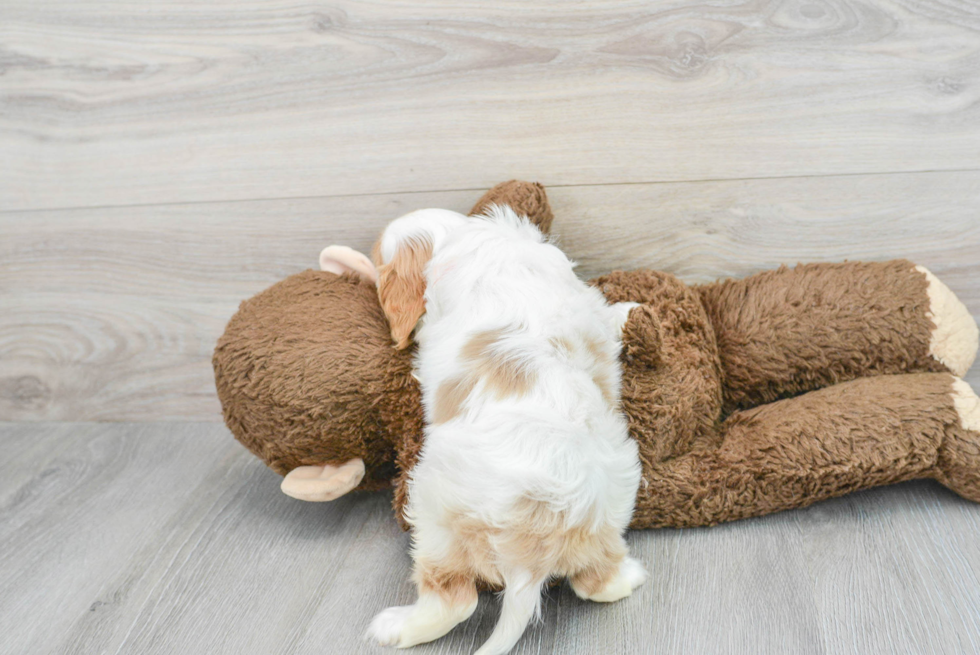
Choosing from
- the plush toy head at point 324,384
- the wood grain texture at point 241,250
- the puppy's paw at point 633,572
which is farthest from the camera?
the wood grain texture at point 241,250

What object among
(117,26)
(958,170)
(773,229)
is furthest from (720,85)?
(117,26)

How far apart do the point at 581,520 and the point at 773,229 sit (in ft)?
2.15

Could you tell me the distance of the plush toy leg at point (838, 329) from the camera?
1204mm

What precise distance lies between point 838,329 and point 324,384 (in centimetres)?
80

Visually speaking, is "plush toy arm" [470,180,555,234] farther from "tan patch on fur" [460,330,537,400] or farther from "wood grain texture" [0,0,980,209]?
"tan patch on fur" [460,330,537,400]

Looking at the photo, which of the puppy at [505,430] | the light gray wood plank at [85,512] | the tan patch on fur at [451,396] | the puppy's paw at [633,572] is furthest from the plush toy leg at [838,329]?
the light gray wood plank at [85,512]

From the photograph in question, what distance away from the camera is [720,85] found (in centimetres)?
123

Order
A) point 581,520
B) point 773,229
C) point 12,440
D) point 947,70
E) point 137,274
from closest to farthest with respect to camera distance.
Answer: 1. point 581,520
2. point 947,70
3. point 773,229
4. point 137,274
5. point 12,440

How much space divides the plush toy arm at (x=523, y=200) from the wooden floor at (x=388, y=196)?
0.08 meters

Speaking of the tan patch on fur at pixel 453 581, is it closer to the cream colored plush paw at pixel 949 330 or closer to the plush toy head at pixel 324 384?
the plush toy head at pixel 324 384

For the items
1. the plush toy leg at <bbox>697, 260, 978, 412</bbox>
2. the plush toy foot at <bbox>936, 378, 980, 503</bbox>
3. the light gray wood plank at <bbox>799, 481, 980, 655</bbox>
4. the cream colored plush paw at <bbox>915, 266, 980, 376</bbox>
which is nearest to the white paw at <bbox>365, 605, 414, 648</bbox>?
the light gray wood plank at <bbox>799, 481, 980, 655</bbox>

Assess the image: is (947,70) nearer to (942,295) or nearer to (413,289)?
(942,295)

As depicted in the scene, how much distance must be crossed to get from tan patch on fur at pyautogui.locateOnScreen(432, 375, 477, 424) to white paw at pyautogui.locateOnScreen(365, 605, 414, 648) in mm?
254

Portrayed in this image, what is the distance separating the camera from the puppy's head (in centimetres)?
110
